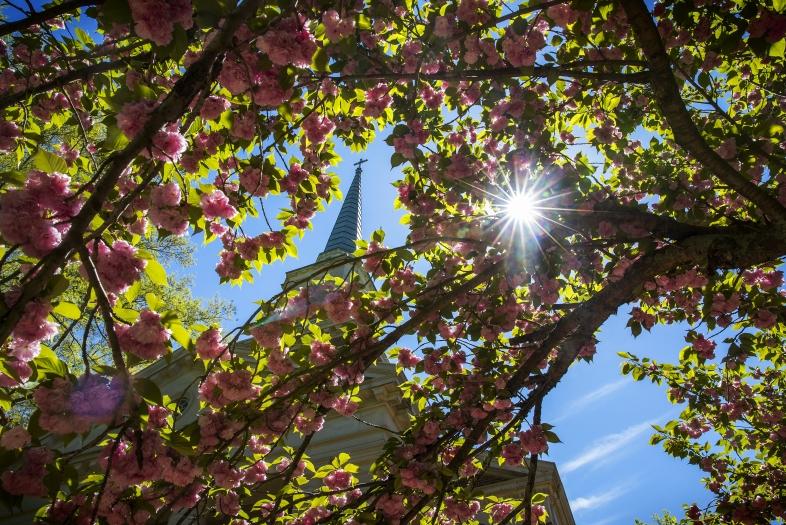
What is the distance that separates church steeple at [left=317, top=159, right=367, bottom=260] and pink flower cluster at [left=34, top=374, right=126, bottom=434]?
16229mm

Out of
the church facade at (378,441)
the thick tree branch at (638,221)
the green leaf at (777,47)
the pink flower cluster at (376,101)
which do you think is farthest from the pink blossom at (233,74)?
the church facade at (378,441)

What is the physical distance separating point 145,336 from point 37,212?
2.34ft

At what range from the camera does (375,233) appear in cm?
466

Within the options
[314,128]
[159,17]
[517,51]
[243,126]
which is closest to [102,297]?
[159,17]

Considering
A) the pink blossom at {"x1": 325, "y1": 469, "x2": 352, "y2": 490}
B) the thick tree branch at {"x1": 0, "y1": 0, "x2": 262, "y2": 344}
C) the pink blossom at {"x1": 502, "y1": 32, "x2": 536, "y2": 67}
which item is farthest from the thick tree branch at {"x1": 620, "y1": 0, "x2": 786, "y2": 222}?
the pink blossom at {"x1": 325, "y1": 469, "x2": 352, "y2": 490}

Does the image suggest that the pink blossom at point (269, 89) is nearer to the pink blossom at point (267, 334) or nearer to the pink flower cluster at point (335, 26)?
the pink flower cluster at point (335, 26)

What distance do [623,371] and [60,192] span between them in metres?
6.67

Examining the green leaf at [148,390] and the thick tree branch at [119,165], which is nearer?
the thick tree branch at [119,165]

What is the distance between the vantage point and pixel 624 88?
17.3ft

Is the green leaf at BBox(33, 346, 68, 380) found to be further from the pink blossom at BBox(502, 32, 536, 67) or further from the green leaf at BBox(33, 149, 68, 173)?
the pink blossom at BBox(502, 32, 536, 67)

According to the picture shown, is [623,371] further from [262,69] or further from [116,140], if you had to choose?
[116,140]

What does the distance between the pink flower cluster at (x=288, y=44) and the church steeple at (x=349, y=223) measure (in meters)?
15.6

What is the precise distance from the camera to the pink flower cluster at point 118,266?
2.16 m

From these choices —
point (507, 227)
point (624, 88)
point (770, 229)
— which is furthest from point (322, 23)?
point (624, 88)
